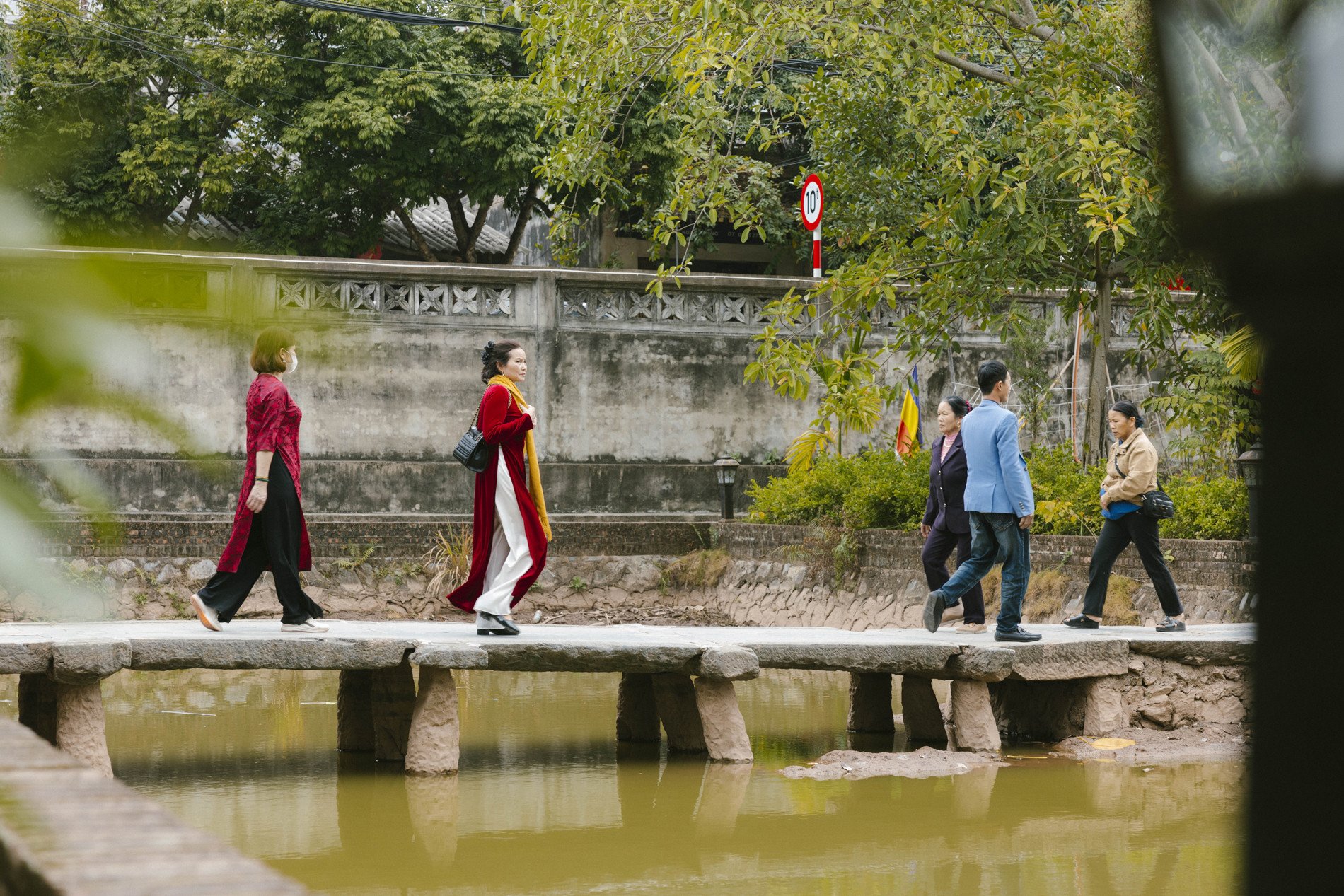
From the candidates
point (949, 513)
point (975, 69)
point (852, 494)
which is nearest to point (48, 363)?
point (949, 513)

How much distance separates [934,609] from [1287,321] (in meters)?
7.82

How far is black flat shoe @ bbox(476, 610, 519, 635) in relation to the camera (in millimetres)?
7746

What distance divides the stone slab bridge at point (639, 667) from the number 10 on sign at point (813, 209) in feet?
24.2

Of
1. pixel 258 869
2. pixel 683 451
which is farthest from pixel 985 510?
pixel 683 451

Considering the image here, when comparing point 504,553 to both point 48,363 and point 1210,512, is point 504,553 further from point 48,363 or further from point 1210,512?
point 48,363

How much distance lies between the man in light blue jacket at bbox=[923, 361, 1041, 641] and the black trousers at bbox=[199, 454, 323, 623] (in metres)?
3.64

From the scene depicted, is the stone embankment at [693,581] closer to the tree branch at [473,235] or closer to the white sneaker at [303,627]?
the white sneaker at [303,627]

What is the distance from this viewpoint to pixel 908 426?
15.9 metres

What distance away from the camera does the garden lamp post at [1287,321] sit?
976 mm

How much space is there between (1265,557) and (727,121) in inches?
456

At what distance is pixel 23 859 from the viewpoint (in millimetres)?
2182

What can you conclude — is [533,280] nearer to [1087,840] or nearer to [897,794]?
[897,794]

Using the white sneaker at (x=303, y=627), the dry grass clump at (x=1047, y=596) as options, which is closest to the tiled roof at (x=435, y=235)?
the dry grass clump at (x=1047, y=596)

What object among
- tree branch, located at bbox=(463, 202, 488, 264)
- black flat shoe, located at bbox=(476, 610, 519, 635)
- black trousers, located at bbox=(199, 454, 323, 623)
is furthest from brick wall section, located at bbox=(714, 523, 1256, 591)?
tree branch, located at bbox=(463, 202, 488, 264)
